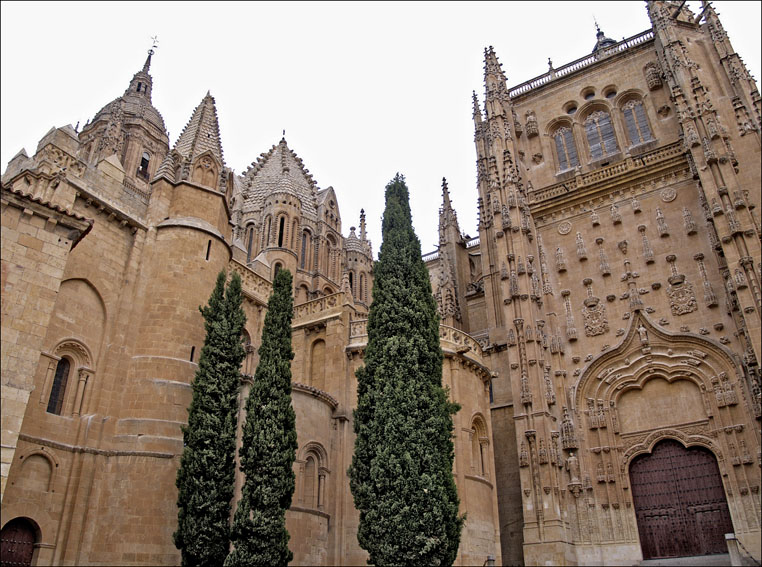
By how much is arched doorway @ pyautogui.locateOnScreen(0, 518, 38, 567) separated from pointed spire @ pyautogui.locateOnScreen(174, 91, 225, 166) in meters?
11.4

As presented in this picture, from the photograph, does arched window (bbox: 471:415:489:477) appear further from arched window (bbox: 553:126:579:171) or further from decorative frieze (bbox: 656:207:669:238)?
arched window (bbox: 553:126:579:171)

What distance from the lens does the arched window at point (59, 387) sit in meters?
14.5

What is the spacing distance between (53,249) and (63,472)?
5.52 metres

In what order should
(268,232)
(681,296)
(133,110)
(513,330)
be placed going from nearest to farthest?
(681,296)
(513,330)
(268,232)
(133,110)

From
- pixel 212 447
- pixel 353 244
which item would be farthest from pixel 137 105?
pixel 212 447

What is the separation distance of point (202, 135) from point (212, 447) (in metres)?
11.1

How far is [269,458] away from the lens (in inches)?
544

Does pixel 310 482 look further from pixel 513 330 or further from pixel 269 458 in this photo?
pixel 513 330

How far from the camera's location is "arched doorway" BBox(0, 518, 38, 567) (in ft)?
41.6

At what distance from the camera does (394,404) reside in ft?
49.0

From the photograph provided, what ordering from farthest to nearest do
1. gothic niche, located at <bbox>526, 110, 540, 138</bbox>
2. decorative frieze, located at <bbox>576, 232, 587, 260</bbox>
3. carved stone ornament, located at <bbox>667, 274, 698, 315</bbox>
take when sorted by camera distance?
gothic niche, located at <bbox>526, 110, 540, 138</bbox>, decorative frieze, located at <bbox>576, 232, 587, 260</bbox>, carved stone ornament, located at <bbox>667, 274, 698, 315</bbox>

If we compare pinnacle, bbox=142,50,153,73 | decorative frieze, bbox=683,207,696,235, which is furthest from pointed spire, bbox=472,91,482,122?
pinnacle, bbox=142,50,153,73

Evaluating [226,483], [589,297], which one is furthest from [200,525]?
[589,297]

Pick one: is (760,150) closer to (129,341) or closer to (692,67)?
(692,67)
